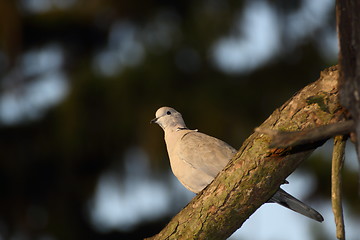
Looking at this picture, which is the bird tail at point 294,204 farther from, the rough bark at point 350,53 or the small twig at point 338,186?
the rough bark at point 350,53

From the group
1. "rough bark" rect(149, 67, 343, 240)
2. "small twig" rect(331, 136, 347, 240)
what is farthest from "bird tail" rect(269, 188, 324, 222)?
"small twig" rect(331, 136, 347, 240)

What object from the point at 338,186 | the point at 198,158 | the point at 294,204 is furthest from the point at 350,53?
the point at 198,158

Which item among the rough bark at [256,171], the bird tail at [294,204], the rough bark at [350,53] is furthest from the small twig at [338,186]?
the bird tail at [294,204]

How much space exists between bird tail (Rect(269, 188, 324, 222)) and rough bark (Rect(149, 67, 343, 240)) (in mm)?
870

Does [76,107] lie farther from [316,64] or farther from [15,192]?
[316,64]

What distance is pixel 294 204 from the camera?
221 inches

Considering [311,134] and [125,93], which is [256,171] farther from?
[125,93]

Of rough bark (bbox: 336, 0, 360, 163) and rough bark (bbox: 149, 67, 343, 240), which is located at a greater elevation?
rough bark (bbox: 149, 67, 343, 240)

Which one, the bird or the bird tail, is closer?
the bird tail

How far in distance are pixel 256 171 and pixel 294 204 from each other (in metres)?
1.22

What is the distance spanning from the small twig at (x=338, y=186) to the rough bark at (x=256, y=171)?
0.28 m

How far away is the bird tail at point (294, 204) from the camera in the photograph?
17.9 ft

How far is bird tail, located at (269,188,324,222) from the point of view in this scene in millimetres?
5466

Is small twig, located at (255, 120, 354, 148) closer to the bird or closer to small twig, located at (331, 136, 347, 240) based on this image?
small twig, located at (331, 136, 347, 240)
